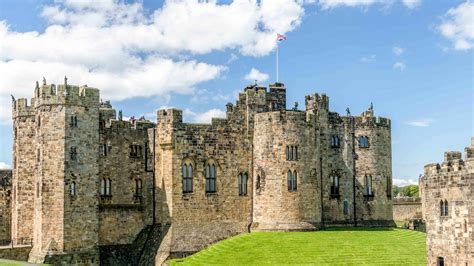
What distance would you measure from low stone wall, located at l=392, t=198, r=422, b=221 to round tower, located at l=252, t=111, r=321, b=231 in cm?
3741

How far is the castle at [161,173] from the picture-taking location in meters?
48.1

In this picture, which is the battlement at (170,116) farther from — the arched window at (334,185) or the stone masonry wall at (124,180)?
the arched window at (334,185)

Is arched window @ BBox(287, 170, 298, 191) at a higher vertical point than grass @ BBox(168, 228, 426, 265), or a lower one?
higher

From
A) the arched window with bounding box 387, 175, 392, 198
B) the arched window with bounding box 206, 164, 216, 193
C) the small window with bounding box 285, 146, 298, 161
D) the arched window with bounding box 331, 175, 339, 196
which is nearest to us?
the small window with bounding box 285, 146, 298, 161

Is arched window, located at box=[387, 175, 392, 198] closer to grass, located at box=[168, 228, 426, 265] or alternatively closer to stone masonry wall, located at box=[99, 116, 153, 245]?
grass, located at box=[168, 228, 426, 265]

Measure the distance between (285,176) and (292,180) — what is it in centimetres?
68

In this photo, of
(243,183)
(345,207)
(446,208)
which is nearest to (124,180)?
(243,183)

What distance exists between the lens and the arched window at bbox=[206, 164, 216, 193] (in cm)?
5207

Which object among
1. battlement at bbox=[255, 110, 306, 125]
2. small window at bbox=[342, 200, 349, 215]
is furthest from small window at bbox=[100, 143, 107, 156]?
small window at bbox=[342, 200, 349, 215]

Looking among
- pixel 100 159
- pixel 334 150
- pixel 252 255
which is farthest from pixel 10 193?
pixel 334 150

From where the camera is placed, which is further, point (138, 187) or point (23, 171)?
point (138, 187)

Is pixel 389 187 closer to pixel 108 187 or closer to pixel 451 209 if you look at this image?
pixel 108 187

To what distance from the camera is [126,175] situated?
2096 inches

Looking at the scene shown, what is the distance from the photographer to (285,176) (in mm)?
50875
